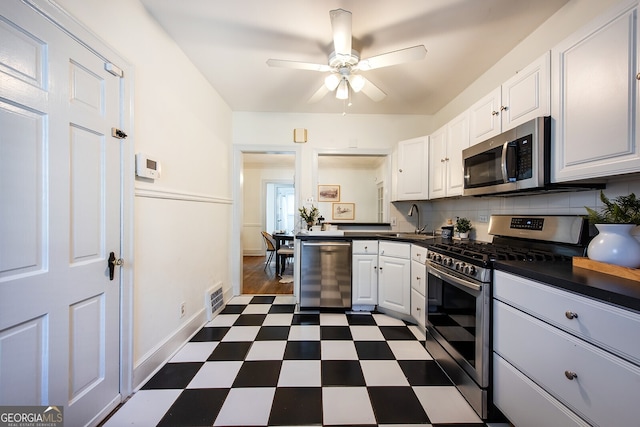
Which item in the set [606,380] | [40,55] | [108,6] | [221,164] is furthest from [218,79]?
[606,380]

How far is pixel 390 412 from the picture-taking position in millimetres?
1290

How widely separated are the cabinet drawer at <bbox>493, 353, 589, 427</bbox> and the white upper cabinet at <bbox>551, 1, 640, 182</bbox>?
1007 mm

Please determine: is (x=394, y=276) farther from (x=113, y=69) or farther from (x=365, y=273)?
(x=113, y=69)

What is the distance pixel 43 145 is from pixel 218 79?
182 centimetres

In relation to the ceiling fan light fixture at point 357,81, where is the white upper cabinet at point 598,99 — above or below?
below

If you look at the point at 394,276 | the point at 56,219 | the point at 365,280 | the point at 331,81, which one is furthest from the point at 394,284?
the point at 56,219

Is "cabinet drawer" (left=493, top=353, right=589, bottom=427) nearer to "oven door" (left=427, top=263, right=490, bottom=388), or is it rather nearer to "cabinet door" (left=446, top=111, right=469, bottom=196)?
"oven door" (left=427, top=263, right=490, bottom=388)

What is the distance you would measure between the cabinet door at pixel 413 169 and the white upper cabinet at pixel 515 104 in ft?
2.43

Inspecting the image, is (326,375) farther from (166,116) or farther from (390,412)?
(166,116)

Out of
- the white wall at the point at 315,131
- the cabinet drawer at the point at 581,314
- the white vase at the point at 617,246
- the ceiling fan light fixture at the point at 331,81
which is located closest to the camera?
the cabinet drawer at the point at 581,314

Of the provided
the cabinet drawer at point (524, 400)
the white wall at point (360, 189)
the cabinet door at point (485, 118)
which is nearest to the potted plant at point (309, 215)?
the cabinet door at point (485, 118)

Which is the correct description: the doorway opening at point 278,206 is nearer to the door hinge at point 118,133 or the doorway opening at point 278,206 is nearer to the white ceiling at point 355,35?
the white ceiling at point 355,35

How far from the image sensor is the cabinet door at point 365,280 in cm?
260

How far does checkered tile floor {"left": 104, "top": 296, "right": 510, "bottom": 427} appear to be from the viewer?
1260 millimetres
